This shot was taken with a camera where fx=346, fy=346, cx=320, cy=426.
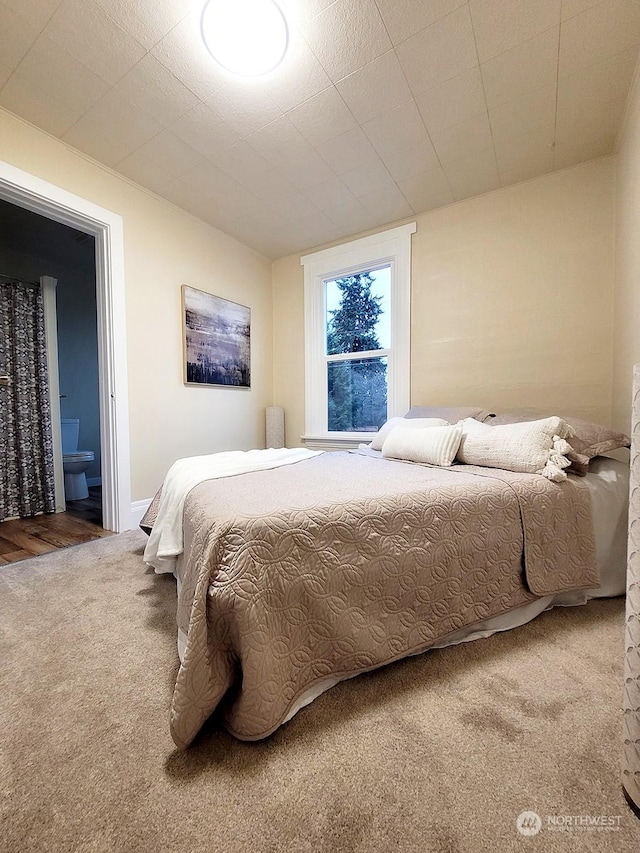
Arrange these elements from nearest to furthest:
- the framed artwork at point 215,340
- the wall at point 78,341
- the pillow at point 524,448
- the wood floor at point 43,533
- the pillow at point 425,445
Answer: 1. the pillow at point 524,448
2. the pillow at point 425,445
3. the wood floor at point 43,533
4. the framed artwork at point 215,340
5. the wall at point 78,341

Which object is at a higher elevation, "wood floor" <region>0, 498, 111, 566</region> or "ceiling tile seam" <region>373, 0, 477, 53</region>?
"ceiling tile seam" <region>373, 0, 477, 53</region>

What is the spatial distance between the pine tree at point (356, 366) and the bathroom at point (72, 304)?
2.52 metres

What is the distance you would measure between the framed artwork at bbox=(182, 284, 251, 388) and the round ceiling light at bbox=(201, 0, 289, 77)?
1564 mm

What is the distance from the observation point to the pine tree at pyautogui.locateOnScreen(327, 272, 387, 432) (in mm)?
3242

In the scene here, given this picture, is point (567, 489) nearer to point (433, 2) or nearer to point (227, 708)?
point (227, 708)

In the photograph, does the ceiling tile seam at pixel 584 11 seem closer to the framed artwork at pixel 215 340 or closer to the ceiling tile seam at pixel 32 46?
the ceiling tile seam at pixel 32 46

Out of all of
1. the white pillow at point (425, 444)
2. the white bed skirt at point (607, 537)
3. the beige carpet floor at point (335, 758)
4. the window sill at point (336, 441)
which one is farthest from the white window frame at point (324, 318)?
the beige carpet floor at point (335, 758)

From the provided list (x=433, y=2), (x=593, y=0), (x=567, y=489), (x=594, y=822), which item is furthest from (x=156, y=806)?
(x=593, y=0)

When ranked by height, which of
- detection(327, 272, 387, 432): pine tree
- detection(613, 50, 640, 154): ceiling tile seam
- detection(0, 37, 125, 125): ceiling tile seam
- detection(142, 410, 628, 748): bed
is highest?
detection(0, 37, 125, 125): ceiling tile seam

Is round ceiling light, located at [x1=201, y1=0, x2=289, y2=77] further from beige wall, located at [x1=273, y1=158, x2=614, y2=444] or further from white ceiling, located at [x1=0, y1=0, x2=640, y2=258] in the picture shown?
beige wall, located at [x1=273, y1=158, x2=614, y2=444]

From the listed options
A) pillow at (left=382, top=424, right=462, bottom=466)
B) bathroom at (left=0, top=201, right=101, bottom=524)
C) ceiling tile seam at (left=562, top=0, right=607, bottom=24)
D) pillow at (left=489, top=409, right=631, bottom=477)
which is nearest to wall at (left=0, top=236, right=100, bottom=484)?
bathroom at (left=0, top=201, right=101, bottom=524)

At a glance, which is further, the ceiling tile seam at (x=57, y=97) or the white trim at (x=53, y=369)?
the white trim at (x=53, y=369)

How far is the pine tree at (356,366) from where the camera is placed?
3242mm

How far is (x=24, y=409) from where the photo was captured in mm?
2900
